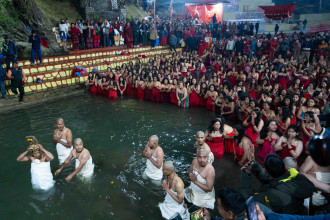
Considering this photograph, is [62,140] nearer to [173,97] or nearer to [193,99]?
[173,97]

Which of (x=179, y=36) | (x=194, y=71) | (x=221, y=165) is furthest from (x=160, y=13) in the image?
(x=221, y=165)

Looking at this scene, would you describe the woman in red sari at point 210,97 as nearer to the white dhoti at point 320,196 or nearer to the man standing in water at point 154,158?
the man standing in water at point 154,158

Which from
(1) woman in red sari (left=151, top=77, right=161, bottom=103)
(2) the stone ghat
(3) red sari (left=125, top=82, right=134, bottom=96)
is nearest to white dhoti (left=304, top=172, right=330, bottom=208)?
(1) woman in red sari (left=151, top=77, right=161, bottom=103)

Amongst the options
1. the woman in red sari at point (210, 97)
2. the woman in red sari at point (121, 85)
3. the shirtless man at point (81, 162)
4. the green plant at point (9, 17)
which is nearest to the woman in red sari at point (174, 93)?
the woman in red sari at point (210, 97)

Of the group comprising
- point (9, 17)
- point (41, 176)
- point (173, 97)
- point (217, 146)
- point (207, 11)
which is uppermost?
point (207, 11)

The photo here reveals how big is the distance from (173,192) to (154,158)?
52.9 inches

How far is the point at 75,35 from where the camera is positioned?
15.5m

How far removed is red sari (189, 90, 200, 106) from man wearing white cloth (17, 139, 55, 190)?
6.51 meters

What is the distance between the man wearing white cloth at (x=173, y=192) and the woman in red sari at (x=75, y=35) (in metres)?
13.8

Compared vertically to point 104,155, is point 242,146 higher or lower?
higher

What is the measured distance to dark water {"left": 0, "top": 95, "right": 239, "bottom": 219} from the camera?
15.6 ft

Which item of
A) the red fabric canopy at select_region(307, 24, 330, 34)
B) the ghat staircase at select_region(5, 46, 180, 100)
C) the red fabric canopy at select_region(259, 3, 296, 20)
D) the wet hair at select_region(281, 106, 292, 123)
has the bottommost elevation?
the wet hair at select_region(281, 106, 292, 123)

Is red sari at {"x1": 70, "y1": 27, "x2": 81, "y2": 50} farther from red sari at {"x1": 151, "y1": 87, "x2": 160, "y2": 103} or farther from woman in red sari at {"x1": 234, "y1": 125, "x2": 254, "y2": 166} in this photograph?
woman in red sari at {"x1": 234, "y1": 125, "x2": 254, "y2": 166}

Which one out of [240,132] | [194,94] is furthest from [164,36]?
[240,132]
